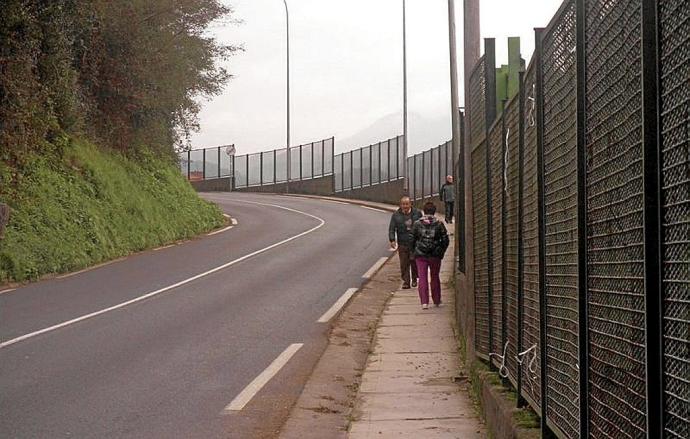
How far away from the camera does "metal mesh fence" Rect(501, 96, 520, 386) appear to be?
6.89m

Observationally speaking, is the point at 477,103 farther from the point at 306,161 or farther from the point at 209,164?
the point at 209,164

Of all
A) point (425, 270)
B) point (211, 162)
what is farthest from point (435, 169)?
point (425, 270)

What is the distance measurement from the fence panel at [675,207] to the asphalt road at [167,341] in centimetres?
585

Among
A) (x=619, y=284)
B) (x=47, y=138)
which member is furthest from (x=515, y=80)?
(x=47, y=138)

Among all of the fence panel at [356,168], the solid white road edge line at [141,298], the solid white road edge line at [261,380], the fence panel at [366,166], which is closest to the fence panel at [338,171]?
the fence panel at [356,168]

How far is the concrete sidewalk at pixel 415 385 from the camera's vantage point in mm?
8609

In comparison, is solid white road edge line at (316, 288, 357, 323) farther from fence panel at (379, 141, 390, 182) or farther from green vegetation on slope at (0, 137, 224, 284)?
fence panel at (379, 141, 390, 182)

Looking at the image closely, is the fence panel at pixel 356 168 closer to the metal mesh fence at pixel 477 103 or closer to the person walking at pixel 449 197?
the person walking at pixel 449 197

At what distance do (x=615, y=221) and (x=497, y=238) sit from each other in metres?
4.51

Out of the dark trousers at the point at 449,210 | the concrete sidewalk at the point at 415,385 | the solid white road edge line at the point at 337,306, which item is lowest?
the concrete sidewalk at the point at 415,385

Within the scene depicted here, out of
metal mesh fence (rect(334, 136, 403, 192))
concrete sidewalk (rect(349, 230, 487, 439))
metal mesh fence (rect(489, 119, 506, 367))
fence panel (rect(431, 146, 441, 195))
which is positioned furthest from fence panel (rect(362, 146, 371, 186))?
metal mesh fence (rect(489, 119, 506, 367))

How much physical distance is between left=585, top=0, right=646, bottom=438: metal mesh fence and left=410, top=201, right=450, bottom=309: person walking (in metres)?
12.3

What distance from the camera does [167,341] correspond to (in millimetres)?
13461

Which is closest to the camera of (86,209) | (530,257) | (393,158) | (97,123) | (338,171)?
(530,257)
